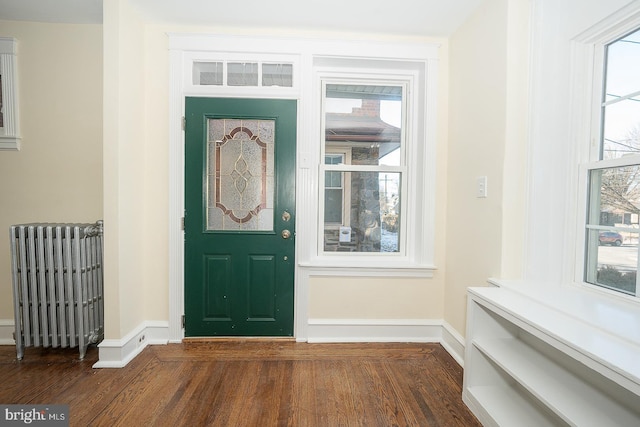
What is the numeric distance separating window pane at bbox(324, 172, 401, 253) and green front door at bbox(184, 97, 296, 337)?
19.0 inches

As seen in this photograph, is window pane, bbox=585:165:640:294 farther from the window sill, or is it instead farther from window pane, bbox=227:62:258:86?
the window sill

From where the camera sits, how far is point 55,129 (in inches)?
97.8

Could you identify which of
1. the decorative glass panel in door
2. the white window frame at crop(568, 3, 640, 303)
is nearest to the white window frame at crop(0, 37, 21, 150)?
the decorative glass panel in door

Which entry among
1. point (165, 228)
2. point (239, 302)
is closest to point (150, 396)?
point (239, 302)

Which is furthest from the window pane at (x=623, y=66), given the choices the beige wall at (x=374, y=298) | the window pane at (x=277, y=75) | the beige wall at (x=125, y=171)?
the beige wall at (x=125, y=171)

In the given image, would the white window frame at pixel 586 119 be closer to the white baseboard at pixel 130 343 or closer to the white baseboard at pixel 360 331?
the white baseboard at pixel 360 331

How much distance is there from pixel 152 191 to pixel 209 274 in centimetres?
86

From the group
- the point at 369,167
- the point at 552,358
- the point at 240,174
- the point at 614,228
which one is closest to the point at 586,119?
the point at 614,228

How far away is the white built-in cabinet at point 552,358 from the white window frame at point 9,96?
3.74 m

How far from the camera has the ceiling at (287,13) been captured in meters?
2.19

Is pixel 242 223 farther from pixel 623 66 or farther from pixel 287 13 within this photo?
pixel 623 66

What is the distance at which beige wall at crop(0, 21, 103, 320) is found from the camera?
2.46 meters

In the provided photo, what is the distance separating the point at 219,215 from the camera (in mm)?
2570

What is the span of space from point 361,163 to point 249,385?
1962mm
